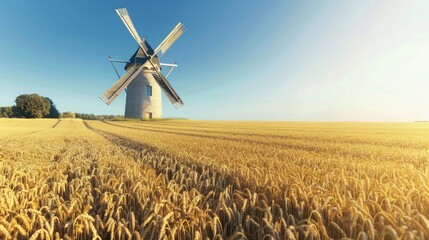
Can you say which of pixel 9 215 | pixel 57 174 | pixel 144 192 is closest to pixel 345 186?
pixel 144 192

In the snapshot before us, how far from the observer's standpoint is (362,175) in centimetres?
471

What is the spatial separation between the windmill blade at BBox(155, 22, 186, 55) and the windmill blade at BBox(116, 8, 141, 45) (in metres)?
4.59

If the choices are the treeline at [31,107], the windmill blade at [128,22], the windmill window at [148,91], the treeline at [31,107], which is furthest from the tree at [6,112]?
the windmill blade at [128,22]

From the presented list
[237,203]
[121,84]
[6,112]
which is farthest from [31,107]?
[237,203]

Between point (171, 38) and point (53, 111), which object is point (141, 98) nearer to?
point (171, 38)

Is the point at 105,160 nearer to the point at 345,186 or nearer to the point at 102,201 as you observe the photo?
the point at 102,201

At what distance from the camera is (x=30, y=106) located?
76438 millimetres

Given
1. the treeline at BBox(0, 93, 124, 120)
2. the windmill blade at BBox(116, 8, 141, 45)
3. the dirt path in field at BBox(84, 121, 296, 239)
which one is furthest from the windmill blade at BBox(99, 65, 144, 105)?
the dirt path in field at BBox(84, 121, 296, 239)

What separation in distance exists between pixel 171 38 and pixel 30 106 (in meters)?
53.6

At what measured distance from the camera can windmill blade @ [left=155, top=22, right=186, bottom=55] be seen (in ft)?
172

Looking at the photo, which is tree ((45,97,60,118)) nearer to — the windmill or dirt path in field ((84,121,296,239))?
the windmill

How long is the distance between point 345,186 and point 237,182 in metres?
1.56

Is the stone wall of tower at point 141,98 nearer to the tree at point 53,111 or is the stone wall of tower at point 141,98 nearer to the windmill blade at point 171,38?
the windmill blade at point 171,38

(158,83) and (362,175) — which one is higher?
(158,83)
